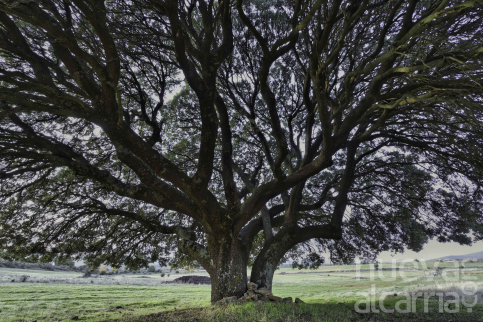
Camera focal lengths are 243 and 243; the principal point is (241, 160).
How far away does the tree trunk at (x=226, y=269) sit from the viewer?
547 cm

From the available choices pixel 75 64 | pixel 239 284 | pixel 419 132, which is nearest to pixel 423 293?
pixel 419 132

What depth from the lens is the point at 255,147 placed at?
29.2 feet

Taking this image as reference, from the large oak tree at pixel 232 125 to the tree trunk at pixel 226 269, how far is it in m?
0.04

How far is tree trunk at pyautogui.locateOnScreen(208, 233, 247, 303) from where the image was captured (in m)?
5.47

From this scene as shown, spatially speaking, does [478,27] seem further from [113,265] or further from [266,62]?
[113,265]

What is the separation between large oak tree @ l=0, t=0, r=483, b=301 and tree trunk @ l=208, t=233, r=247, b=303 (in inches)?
1.5

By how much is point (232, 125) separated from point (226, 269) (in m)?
4.74

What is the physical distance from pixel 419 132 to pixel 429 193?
2.28 m
